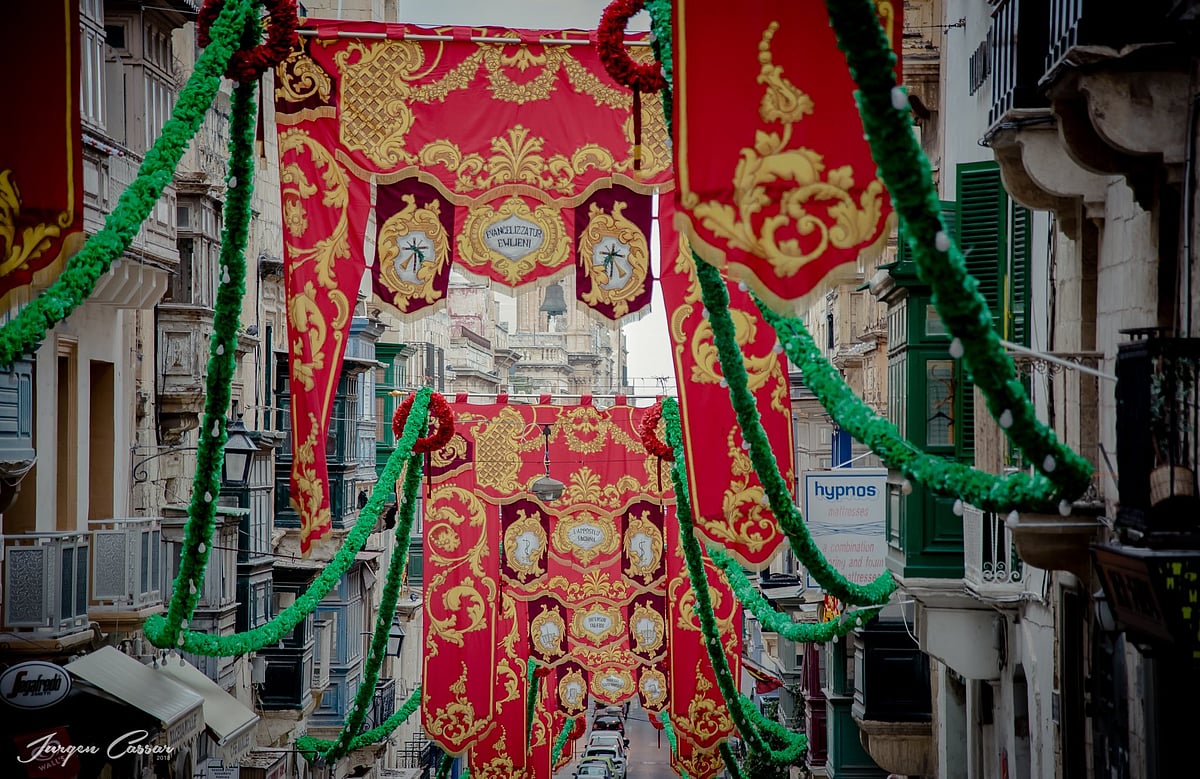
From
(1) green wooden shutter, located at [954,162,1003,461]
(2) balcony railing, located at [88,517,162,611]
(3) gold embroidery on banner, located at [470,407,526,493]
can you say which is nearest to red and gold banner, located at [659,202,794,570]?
(1) green wooden shutter, located at [954,162,1003,461]

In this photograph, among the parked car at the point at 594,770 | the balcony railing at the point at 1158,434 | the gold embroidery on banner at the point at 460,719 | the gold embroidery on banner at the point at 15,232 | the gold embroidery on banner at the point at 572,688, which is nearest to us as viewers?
the balcony railing at the point at 1158,434

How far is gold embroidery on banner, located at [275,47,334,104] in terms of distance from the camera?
466 inches

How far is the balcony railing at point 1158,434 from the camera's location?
7.20m

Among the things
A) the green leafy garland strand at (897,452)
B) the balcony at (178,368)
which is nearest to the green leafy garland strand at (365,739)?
the balcony at (178,368)

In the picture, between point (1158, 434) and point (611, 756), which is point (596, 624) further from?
point (611, 756)

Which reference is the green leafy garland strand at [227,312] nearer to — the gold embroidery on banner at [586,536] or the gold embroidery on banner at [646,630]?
the gold embroidery on banner at [586,536]

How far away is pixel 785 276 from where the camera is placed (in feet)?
23.2

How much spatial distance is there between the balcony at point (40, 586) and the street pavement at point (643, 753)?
3257cm

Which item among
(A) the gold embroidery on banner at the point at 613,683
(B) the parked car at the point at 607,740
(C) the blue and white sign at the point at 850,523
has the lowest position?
(B) the parked car at the point at 607,740

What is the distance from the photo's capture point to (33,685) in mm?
12812

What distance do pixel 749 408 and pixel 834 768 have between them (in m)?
16.7

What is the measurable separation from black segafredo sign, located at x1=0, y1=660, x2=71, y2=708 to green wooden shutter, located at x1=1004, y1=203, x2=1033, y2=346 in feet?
29.7

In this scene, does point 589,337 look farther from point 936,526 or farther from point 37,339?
point 37,339

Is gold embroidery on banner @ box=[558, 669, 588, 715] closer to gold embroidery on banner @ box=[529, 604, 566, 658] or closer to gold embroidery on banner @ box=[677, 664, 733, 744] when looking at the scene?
gold embroidery on banner @ box=[529, 604, 566, 658]
